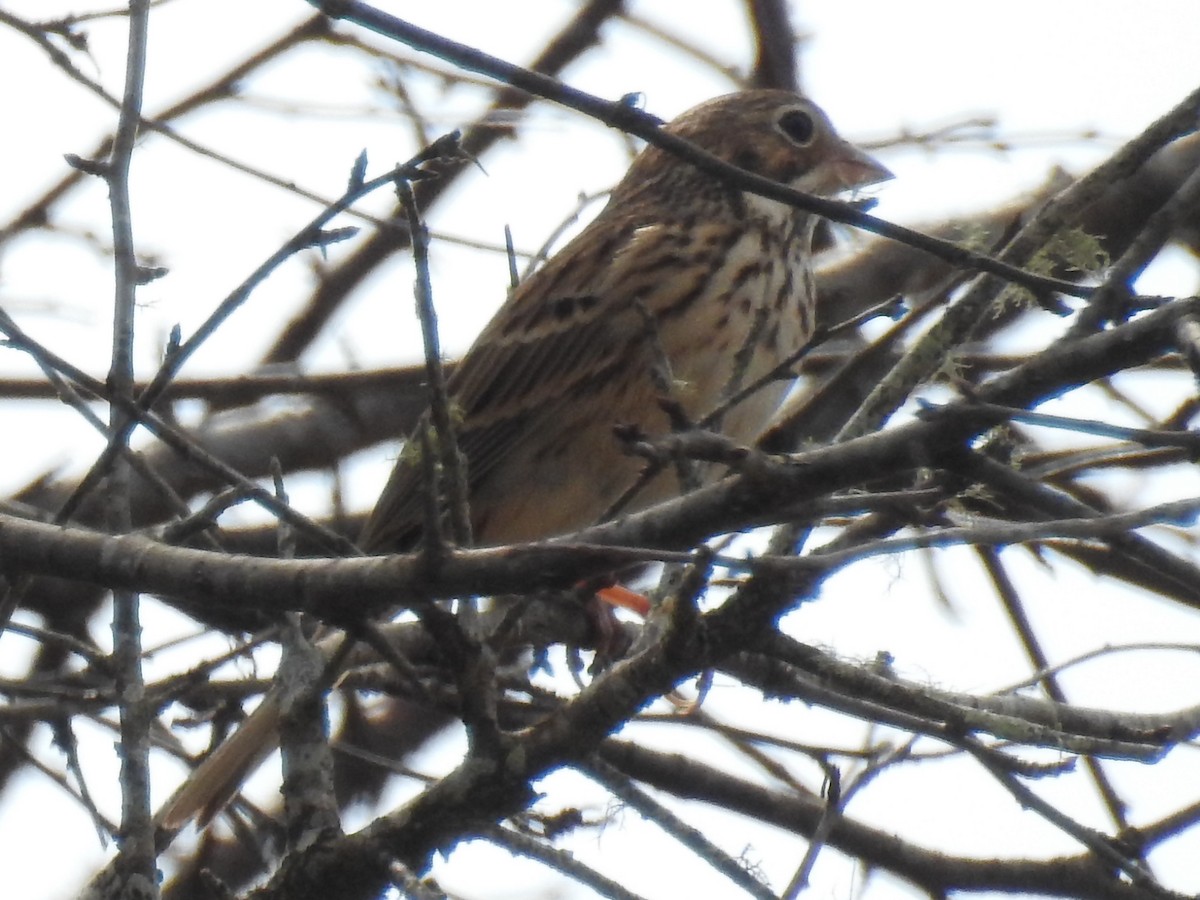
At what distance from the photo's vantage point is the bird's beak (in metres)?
6.50

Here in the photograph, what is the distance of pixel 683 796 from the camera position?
450cm

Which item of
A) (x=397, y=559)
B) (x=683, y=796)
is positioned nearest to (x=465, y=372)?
(x=683, y=796)

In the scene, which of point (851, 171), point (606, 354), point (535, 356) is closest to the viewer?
point (606, 354)

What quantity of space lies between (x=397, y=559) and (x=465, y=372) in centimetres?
366

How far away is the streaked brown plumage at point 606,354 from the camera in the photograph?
212 inches

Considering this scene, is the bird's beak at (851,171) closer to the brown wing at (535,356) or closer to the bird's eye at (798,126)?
the bird's eye at (798,126)

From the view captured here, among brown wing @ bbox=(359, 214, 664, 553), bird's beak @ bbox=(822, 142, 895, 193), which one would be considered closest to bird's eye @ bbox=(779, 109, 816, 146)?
bird's beak @ bbox=(822, 142, 895, 193)

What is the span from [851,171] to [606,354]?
146cm

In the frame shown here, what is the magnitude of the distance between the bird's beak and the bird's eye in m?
0.12

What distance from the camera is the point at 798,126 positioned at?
668cm

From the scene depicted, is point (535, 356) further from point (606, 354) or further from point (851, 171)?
point (851, 171)

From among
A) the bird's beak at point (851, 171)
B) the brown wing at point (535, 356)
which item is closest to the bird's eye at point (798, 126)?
the bird's beak at point (851, 171)

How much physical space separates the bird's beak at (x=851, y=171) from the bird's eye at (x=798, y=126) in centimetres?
12

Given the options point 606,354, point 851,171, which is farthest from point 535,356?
point 851,171
